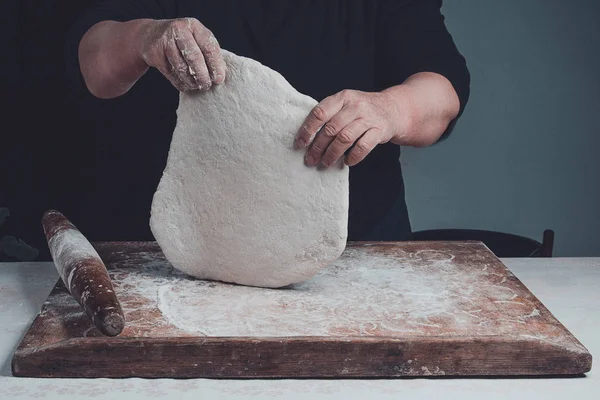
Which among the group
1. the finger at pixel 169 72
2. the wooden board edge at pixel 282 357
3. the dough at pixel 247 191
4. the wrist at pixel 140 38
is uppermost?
the wrist at pixel 140 38

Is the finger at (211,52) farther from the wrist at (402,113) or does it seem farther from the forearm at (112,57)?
the wrist at (402,113)

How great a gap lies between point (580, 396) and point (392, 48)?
1028 millimetres

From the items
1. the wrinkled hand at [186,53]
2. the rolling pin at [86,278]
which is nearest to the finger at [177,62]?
the wrinkled hand at [186,53]

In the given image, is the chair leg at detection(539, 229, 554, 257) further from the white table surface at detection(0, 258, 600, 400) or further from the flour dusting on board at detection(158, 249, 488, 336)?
the white table surface at detection(0, 258, 600, 400)

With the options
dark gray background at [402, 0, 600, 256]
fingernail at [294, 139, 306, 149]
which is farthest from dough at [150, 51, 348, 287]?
dark gray background at [402, 0, 600, 256]

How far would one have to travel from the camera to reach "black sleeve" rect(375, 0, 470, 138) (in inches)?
71.8

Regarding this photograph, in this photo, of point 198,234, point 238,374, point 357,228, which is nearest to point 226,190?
point 198,234

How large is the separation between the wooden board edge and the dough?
295 mm

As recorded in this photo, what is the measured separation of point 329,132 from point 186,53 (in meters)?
0.27

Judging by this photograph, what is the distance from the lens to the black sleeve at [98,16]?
5.66ft

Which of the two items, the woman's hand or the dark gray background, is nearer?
the woman's hand

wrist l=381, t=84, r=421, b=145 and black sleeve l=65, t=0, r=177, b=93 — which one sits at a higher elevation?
black sleeve l=65, t=0, r=177, b=93

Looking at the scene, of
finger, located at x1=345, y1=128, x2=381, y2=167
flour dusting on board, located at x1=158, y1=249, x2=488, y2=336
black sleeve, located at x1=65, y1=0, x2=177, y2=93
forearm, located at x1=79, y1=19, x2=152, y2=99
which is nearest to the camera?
flour dusting on board, located at x1=158, y1=249, x2=488, y2=336

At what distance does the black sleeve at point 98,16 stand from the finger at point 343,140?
2.10 ft
